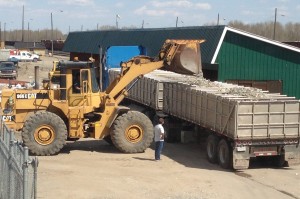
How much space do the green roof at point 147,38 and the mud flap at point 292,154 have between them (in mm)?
10985

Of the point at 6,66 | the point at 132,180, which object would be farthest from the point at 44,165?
the point at 6,66

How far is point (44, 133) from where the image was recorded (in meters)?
18.0

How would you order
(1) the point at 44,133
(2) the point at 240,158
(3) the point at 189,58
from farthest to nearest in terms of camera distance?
(3) the point at 189,58 → (1) the point at 44,133 → (2) the point at 240,158

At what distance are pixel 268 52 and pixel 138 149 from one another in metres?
12.3

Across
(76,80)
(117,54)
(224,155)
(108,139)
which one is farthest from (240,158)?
(117,54)

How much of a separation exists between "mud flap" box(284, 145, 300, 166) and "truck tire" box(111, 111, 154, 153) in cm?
469

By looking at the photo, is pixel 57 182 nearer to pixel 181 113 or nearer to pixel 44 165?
pixel 44 165

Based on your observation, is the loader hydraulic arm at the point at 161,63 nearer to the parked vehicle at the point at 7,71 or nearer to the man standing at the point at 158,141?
the man standing at the point at 158,141

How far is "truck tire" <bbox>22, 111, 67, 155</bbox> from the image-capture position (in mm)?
17844

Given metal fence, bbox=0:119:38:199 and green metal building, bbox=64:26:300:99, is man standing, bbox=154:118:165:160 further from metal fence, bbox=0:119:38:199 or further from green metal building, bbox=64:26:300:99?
green metal building, bbox=64:26:300:99

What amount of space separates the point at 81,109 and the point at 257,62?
41.9 feet

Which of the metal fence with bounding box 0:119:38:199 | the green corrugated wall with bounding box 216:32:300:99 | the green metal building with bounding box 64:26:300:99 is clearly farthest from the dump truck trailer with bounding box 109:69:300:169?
the green corrugated wall with bounding box 216:32:300:99

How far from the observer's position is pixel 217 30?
1095 inches

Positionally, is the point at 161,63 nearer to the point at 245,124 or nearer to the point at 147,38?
the point at 245,124
